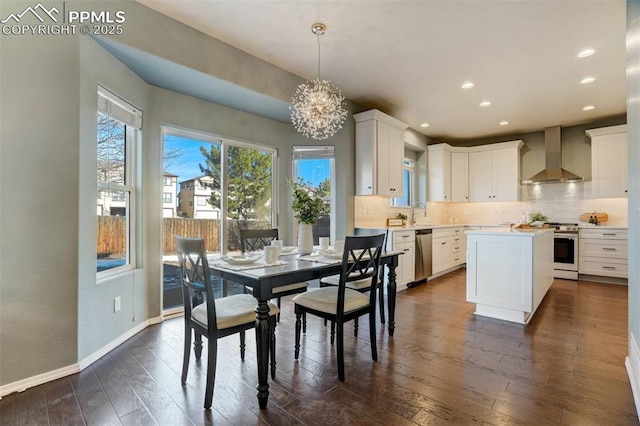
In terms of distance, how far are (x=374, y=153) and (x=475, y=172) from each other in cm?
337

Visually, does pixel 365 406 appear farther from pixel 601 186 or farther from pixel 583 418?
pixel 601 186

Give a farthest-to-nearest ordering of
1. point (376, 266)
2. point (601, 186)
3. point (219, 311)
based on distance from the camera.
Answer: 1. point (601, 186)
2. point (376, 266)
3. point (219, 311)

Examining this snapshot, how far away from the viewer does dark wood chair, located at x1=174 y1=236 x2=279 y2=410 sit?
1.80 m

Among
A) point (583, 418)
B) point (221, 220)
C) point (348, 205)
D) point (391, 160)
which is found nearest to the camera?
point (583, 418)

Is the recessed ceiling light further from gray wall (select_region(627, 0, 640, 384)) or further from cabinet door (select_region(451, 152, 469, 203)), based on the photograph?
cabinet door (select_region(451, 152, 469, 203))

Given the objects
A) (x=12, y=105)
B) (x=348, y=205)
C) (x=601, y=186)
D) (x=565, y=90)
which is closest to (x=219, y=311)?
(x=12, y=105)

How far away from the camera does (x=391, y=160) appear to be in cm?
482

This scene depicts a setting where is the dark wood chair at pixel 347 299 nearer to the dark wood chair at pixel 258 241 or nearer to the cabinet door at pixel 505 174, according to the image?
the dark wood chair at pixel 258 241

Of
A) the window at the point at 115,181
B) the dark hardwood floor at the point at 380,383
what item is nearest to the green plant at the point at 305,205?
the dark hardwood floor at the point at 380,383

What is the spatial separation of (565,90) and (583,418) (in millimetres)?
4122

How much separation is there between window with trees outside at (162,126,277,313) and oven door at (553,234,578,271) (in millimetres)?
5017

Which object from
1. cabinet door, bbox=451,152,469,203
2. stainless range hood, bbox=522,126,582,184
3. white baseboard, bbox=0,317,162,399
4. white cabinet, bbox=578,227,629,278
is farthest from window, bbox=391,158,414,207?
white baseboard, bbox=0,317,162,399

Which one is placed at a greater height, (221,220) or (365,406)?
(221,220)

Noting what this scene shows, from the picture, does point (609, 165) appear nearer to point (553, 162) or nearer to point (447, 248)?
point (553, 162)
